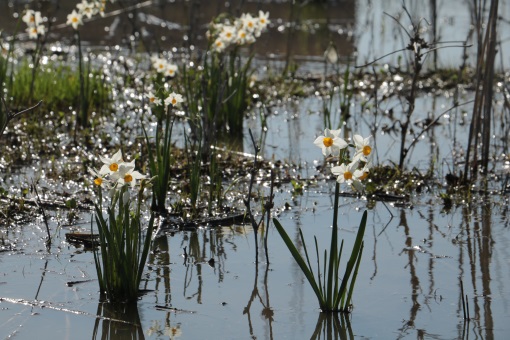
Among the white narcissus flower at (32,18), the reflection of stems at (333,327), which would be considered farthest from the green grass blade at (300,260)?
the white narcissus flower at (32,18)

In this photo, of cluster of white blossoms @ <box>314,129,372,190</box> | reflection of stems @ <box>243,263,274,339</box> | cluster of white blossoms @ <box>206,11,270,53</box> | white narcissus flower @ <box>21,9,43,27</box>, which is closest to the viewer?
cluster of white blossoms @ <box>314,129,372,190</box>

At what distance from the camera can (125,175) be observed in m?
3.39

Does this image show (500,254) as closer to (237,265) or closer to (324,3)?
(237,265)

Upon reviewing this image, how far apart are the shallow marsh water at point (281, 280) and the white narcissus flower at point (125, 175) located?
0.50 metres

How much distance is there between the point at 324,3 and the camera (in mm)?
15938

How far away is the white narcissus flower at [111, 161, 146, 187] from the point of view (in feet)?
11.1

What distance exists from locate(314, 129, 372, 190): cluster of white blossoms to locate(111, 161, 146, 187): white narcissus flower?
0.70 m

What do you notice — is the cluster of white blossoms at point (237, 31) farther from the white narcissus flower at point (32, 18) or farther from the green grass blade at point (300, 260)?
the green grass blade at point (300, 260)

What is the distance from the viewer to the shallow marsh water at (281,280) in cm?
334

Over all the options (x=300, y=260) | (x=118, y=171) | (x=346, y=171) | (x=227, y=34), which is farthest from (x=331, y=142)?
(x=227, y=34)

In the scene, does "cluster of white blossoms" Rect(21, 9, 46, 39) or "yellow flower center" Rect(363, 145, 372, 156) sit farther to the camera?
"cluster of white blossoms" Rect(21, 9, 46, 39)

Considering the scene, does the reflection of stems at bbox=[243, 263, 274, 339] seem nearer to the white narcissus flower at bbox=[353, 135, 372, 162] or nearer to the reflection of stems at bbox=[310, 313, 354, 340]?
the reflection of stems at bbox=[310, 313, 354, 340]

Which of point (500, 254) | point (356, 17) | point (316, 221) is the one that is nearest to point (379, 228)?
point (316, 221)

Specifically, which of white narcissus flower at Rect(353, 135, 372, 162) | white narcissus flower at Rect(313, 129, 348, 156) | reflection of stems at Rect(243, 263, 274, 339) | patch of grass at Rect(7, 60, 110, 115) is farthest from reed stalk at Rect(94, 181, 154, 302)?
patch of grass at Rect(7, 60, 110, 115)
